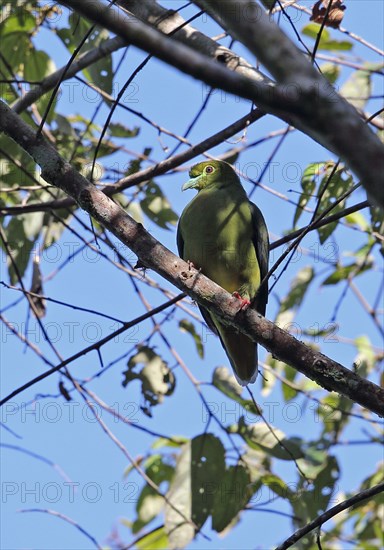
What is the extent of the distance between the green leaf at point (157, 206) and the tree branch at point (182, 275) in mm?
1608

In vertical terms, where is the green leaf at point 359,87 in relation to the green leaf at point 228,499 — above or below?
above

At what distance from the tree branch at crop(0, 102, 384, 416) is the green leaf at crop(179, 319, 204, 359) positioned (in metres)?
1.78

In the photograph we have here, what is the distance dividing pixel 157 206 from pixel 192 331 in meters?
0.84

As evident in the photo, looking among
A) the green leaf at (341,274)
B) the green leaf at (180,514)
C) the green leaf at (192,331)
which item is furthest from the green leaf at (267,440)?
the green leaf at (341,274)

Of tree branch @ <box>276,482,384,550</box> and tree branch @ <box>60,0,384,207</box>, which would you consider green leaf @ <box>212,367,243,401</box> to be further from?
tree branch @ <box>60,0,384,207</box>

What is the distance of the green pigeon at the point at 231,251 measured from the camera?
4367 mm

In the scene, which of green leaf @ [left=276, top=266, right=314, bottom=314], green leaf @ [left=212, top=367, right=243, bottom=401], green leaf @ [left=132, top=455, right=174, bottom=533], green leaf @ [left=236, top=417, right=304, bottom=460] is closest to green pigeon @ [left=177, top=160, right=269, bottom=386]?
green leaf @ [left=212, top=367, right=243, bottom=401]

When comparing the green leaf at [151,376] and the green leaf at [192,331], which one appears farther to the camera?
the green leaf at [192,331]

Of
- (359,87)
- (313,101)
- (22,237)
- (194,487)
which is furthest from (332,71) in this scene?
(313,101)

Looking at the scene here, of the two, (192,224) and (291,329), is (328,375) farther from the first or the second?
(291,329)

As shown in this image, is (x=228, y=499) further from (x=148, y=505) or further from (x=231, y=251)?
(x=231, y=251)

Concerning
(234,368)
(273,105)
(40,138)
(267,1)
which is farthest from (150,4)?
(273,105)

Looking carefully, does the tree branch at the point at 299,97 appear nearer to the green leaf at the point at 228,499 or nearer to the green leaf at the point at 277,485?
the green leaf at the point at 228,499

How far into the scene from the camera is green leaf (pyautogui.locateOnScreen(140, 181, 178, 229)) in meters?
4.77
